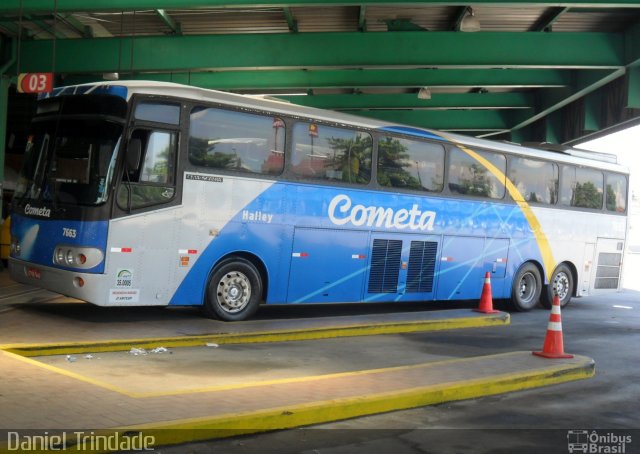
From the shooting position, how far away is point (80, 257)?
33.2 ft

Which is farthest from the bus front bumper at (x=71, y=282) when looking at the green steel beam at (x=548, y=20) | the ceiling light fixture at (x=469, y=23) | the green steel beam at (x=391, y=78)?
the green steel beam at (x=548, y=20)

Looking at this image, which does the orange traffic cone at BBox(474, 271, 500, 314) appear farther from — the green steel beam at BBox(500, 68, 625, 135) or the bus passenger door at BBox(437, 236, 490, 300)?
the green steel beam at BBox(500, 68, 625, 135)

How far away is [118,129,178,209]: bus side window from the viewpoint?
1042 cm

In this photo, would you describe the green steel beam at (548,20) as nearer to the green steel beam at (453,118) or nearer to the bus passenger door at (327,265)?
the bus passenger door at (327,265)

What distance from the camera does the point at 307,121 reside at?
12.6m

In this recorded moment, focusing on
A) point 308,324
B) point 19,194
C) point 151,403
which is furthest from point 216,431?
point 19,194

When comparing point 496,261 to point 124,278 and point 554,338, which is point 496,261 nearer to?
point 554,338

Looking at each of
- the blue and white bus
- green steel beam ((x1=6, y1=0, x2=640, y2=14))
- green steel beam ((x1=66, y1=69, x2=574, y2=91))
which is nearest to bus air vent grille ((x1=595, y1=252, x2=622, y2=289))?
the blue and white bus

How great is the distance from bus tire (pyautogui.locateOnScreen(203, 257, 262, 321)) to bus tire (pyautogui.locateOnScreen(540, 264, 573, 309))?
868 cm

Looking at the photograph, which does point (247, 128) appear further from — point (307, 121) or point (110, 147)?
point (110, 147)

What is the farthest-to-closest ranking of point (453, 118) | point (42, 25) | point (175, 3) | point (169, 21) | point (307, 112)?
point (453, 118) < point (42, 25) < point (169, 21) < point (175, 3) < point (307, 112)

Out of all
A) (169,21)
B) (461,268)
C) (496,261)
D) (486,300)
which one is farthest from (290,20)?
(486,300)

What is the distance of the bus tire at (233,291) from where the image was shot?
452 inches

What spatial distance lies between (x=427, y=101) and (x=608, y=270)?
812cm
